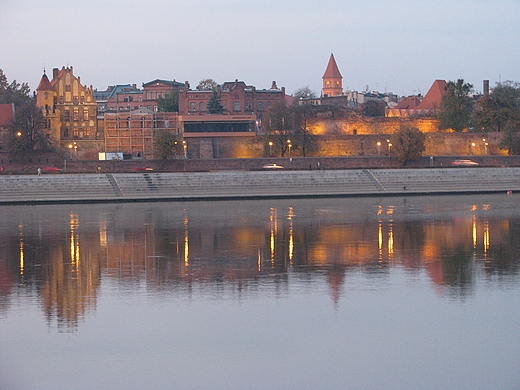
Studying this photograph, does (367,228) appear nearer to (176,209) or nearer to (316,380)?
(176,209)

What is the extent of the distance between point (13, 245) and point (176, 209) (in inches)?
546

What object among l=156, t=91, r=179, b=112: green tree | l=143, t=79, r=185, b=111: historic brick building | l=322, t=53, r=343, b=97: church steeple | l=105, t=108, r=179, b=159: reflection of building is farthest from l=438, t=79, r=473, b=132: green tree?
l=322, t=53, r=343, b=97: church steeple

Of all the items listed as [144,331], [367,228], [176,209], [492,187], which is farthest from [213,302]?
[492,187]

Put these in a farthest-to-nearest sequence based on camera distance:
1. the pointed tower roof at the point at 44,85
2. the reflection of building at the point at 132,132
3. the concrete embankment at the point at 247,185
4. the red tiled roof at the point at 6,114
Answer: the reflection of building at the point at 132,132
the pointed tower roof at the point at 44,85
the red tiled roof at the point at 6,114
the concrete embankment at the point at 247,185

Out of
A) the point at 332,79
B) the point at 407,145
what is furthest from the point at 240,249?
the point at 332,79

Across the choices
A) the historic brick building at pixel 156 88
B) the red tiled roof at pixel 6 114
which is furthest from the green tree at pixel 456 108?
the historic brick building at pixel 156 88

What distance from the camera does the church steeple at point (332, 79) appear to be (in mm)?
145875

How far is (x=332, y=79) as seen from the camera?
147m

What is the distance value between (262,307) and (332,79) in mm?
134883

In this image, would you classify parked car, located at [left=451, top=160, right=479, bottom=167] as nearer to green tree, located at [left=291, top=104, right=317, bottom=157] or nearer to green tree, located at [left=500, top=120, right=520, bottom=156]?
green tree, located at [left=500, top=120, right=520, bottom=156]

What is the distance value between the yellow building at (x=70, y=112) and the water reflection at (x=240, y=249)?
34407 mm

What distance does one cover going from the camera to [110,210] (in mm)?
37656

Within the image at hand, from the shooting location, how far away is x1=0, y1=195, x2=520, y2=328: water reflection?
1738 centimetres

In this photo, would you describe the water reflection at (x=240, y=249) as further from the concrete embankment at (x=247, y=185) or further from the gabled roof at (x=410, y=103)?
the gabled roof at (x=410, y=103)
